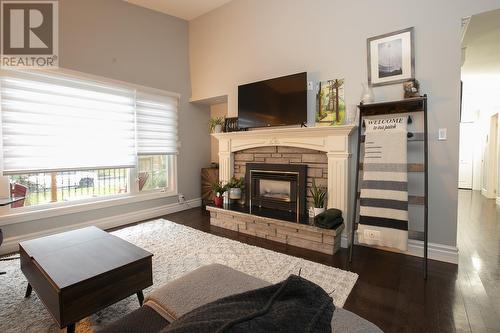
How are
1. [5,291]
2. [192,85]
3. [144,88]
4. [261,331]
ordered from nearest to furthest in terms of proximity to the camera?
[261,331]
[5,291]
[144,88]
[192,85]

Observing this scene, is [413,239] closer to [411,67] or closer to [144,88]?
[411,67]

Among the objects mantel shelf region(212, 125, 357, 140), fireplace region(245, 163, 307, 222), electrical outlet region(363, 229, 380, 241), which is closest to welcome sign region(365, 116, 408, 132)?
mantel shelf region(212, 125, 357, 140)

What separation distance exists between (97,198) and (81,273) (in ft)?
8.11

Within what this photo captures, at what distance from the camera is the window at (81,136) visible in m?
2.89

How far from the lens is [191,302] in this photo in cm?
101

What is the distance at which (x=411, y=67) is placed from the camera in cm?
257

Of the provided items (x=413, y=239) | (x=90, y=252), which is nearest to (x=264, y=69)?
(x=413, y=239)

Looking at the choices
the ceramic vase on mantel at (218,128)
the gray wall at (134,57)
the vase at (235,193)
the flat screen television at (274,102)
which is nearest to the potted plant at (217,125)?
the ceramic vase on mantel at (218,128)

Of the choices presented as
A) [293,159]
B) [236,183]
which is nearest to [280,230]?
[293,159]

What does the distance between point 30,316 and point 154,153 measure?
109 inches

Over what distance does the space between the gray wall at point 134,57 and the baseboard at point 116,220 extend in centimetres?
5

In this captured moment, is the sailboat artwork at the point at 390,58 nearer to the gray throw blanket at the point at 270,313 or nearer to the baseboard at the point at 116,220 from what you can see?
the gray throw blanket at the point at 270,313

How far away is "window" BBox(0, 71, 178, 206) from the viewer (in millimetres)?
2889

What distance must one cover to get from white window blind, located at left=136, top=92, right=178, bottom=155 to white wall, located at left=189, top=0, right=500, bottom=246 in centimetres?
77
